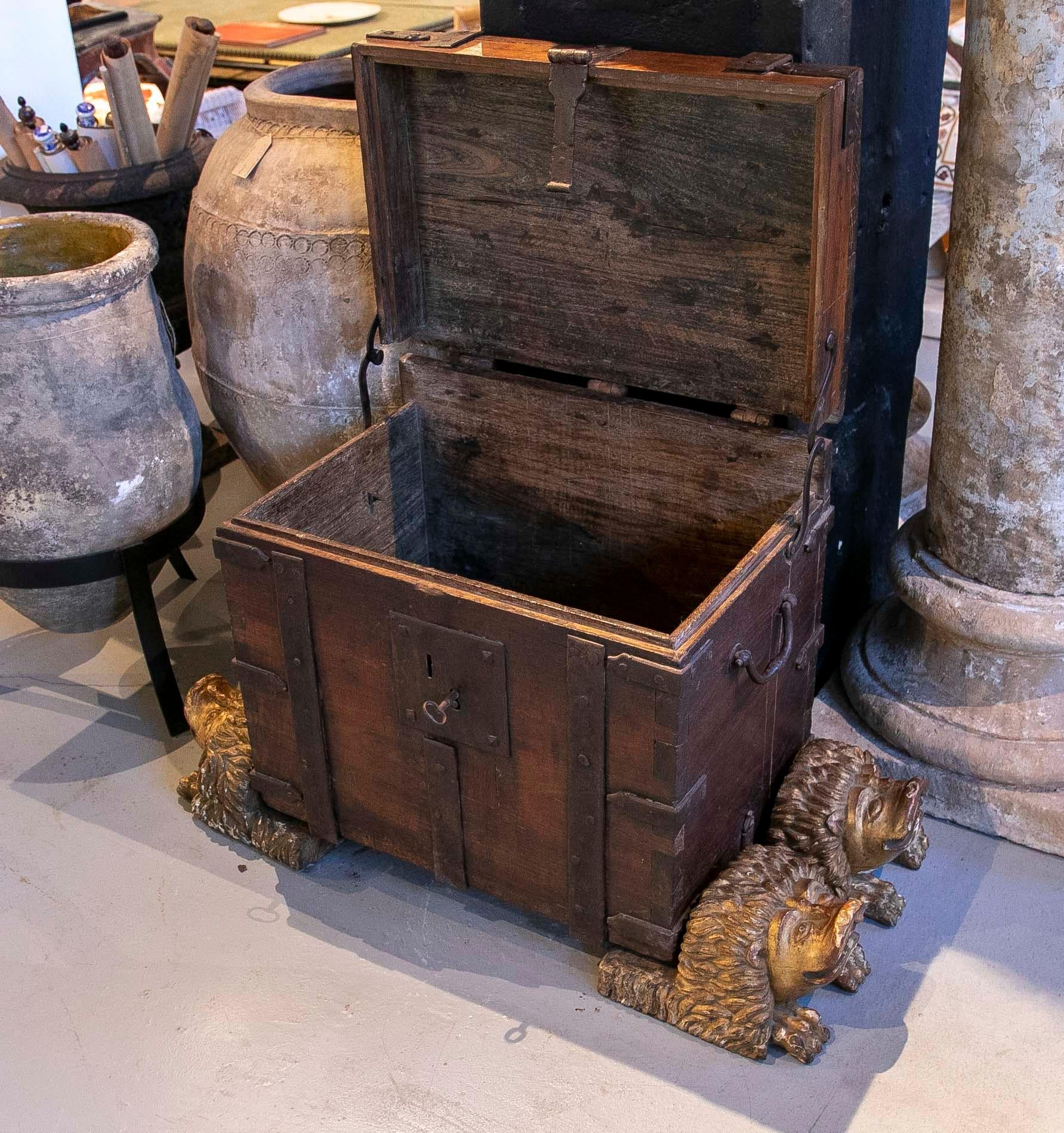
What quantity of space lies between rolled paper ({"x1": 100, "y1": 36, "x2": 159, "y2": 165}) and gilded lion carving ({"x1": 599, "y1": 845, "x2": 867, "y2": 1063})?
7.10ft

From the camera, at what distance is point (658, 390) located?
2281 mm

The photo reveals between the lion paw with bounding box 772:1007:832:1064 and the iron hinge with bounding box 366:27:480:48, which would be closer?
the lion paw with bounding box 772:1007:832:1064

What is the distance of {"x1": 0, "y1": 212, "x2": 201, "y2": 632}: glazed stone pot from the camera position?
230cm

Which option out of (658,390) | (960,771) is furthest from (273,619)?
(960,771)

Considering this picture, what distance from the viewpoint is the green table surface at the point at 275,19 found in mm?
5367

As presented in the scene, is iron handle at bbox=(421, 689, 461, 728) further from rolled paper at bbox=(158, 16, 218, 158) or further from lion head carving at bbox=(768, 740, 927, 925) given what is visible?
rolled paper at bbox=(158, 16, 218, 158)

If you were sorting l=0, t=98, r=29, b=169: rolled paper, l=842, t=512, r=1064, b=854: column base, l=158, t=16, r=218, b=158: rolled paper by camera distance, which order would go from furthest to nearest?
l=0, t=98, r=29, b=169: rolled paper < l=158, t=16, r=218, b=158: rolled paper < l=842, t=512, r=1064, b=854: column base

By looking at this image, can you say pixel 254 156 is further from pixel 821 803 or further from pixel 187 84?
pixel 821 803

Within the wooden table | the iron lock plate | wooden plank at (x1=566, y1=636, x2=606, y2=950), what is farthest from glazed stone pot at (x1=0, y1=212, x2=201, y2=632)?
the wooden table

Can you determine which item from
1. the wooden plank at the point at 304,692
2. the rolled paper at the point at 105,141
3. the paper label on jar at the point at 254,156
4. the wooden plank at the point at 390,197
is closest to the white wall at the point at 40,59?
the rolled paper at the point at 105,141

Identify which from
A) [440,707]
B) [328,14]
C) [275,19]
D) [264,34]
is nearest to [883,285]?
[440,707]

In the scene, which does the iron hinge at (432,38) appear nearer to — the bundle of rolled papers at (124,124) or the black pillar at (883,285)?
the black pillar at (883,285)

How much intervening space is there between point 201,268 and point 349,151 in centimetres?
40

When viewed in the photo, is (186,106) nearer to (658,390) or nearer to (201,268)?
(201,268)
